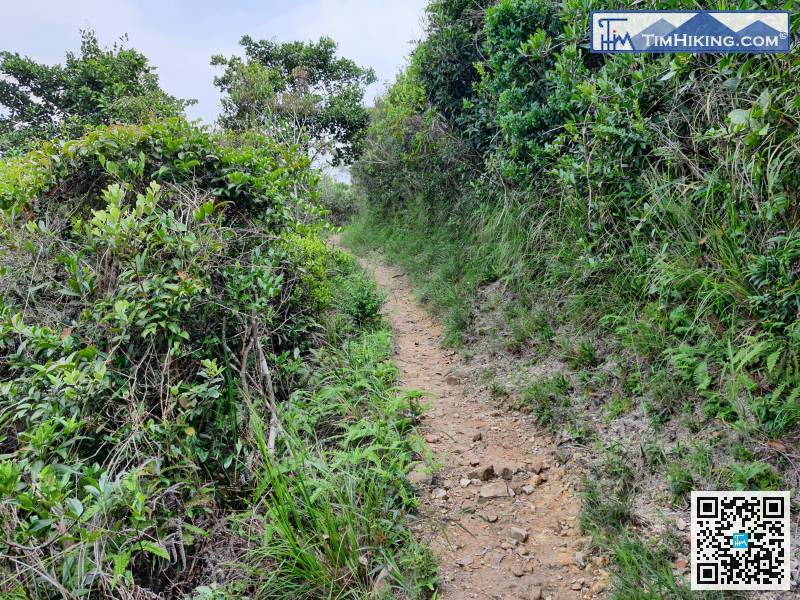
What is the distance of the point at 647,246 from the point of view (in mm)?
3457

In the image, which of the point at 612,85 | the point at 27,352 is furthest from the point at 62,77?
the point at 612,85

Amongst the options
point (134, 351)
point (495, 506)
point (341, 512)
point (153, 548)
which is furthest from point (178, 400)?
point (495, 506)

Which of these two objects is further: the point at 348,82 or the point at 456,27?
the point at 348,82

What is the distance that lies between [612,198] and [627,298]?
2.73 ft

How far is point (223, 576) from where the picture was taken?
243 cm

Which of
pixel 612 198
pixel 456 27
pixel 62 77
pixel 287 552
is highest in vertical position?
pixel 62 77

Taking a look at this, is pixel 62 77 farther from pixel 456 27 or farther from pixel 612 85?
pixel 612 85

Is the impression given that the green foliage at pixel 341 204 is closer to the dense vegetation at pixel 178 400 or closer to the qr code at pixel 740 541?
the dense vegetation at pixel 178 400

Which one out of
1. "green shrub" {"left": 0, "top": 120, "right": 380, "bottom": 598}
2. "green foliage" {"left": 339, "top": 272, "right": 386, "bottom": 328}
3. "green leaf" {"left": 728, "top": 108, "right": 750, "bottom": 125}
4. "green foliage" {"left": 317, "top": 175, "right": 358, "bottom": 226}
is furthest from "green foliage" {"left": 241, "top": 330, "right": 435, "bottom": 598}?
"green foliage" {"left": 317, "top": 175, "right": 358, "bottom": 226}

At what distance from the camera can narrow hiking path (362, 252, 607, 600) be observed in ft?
7.94

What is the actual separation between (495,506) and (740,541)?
1.26 metres

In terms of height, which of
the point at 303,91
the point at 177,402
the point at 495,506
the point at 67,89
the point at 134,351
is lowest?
the point at 495,506

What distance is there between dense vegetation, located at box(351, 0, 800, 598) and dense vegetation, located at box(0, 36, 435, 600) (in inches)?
53.0

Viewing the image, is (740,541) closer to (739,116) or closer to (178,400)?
(739,116)
